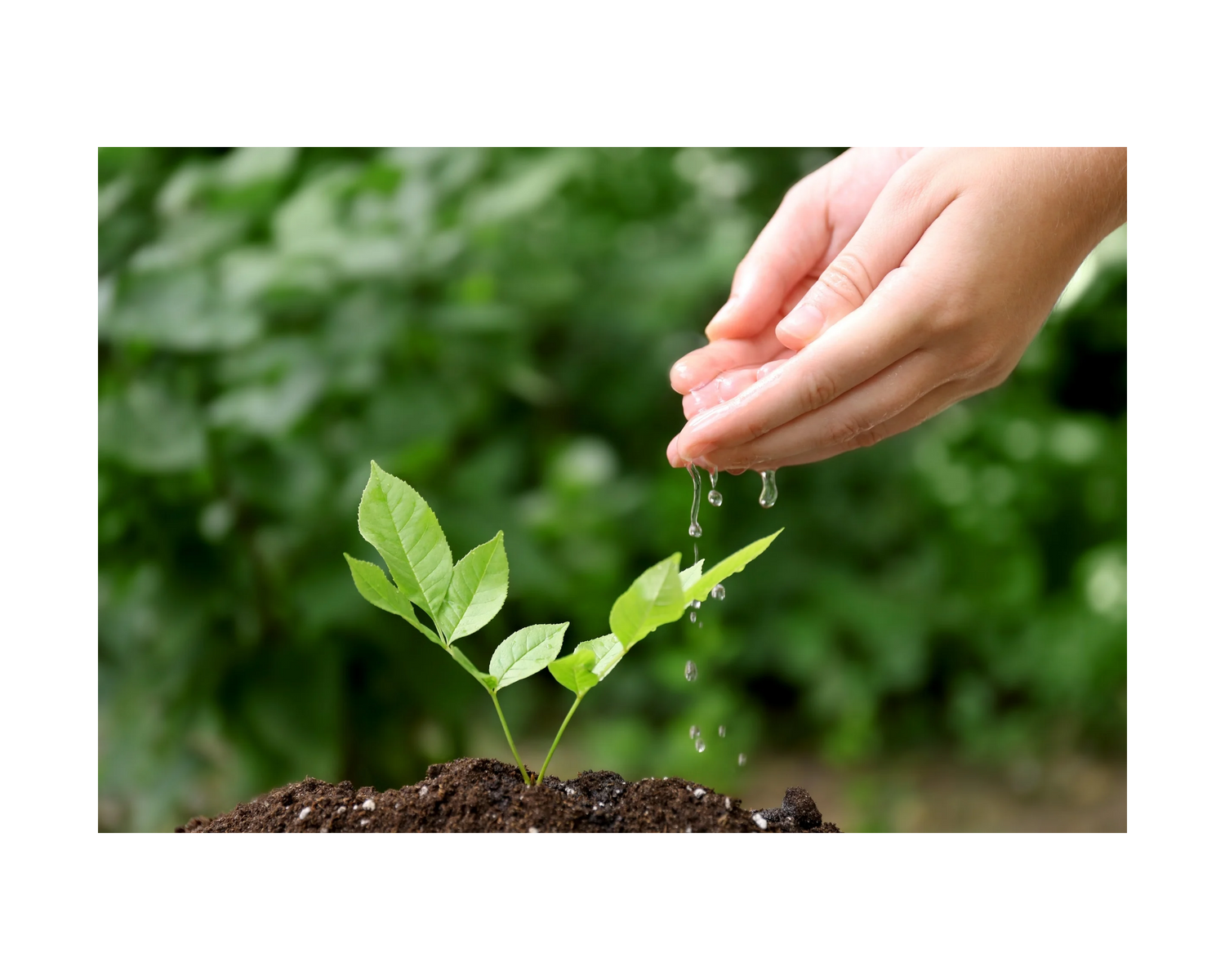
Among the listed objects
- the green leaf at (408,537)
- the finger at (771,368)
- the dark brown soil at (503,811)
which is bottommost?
the dark brown soil at (503,811)

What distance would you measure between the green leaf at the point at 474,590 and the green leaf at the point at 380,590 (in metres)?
0.02

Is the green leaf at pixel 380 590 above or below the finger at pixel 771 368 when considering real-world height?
below

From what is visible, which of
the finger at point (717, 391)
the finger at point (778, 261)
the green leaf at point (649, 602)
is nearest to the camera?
the green leaf at point (649, 602)

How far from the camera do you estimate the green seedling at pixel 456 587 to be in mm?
768

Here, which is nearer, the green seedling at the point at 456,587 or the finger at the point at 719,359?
the green seedling at the point at 456,587

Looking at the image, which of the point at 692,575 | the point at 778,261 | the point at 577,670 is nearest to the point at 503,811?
the point at 577,670

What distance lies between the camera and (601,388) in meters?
2.26

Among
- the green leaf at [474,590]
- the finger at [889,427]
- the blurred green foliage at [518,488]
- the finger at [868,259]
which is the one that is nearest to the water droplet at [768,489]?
the finger at [889,427]

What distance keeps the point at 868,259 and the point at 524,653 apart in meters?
0.42

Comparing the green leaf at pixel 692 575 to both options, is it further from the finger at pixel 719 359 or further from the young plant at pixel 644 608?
the finger at pixel 719 359

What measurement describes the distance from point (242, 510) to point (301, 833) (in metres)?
0.89

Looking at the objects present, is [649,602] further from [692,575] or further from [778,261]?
[778,261]

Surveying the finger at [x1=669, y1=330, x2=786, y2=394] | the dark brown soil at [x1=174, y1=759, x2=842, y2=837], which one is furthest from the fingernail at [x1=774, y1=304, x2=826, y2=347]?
the dark brown soil at [x1=174, y1=759, x2=842, y2=837]

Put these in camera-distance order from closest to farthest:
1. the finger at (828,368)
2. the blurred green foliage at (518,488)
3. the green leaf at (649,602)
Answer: the green leaf at (649,602)
the finger at (828,368)
the blurred green foliage at (518,488)
